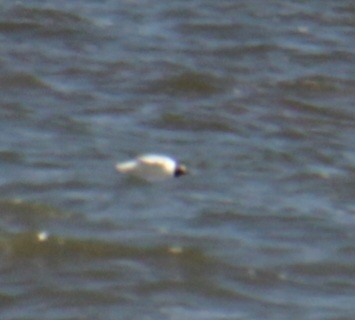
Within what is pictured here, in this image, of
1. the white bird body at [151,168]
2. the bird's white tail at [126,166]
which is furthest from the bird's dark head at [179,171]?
the bird's white tail at [126,166]

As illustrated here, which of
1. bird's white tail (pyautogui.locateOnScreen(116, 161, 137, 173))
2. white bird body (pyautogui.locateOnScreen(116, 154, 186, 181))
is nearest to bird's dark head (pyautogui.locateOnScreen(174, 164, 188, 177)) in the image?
white bird body (pyautogui.locateOnScreen(116, 154, 186, 181))

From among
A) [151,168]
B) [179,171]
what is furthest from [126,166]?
[179,171]

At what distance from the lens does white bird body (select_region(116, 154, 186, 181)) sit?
8516 mm

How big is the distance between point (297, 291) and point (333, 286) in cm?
18

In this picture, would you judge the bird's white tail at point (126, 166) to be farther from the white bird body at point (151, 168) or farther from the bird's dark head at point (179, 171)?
the bird's dark head at point (179, 171)

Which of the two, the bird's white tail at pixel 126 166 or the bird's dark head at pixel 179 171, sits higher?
the bird's white tail at pixel 126 166

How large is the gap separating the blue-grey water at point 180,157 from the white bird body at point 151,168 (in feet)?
0.22

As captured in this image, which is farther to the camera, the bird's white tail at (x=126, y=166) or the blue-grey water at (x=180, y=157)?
the bird's white tail at (x=126, y=166)

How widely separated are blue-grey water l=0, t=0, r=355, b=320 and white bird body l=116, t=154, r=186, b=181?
0.07m

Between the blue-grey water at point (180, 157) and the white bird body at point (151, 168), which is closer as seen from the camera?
the blue-grey water at point (180, 157)

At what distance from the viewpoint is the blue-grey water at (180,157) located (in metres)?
7.32

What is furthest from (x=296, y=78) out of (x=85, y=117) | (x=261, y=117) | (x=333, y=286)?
(x=333, y=286)

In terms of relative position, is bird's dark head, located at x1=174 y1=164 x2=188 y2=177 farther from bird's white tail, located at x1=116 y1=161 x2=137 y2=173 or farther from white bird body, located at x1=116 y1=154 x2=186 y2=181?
bird's white tail, located at x1=116 y1=161 x2=137 y2=173

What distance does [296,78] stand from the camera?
33.3 feet
